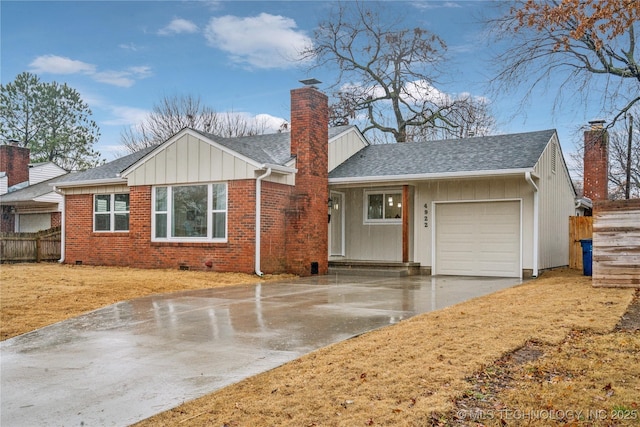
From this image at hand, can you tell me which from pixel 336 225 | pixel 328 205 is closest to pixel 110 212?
pixel 328 205

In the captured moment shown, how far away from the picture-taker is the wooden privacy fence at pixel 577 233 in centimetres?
1644

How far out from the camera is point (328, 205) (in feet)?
53.8

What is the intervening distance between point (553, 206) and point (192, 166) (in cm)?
1037

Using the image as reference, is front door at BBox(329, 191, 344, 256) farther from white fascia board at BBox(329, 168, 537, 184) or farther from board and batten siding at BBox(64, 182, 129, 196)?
board and batten siding at BBox(64, 182, 129, 196)

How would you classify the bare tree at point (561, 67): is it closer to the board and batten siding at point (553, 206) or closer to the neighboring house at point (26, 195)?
the board and batten siding at point (553, 206)

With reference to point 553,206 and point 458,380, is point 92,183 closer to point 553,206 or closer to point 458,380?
point 553,206

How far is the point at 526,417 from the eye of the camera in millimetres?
3508

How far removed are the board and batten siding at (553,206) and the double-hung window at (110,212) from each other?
12.1m

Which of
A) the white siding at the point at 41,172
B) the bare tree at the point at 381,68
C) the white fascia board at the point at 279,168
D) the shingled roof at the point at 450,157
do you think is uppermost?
the bare tree at the point at 381,68

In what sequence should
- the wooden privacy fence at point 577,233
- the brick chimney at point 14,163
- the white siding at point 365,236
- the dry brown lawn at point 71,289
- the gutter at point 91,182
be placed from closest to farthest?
the dry brown lawn at point 71,289 → the white siding at point 365,236 → the wooden privacy fence at point 577,233 → the gutter at point 91,182 → the brick chimney at point 14,163

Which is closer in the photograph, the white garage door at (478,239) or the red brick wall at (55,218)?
the white garage door at (478,239)

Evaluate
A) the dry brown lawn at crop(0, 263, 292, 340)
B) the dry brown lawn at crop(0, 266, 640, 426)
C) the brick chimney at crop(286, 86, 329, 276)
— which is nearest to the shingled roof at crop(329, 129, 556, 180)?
the brick chimney at crop(286, 86, 329, 276)

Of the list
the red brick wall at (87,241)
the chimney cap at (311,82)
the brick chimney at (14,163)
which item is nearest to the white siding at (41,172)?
the brick chimney at (14,163)

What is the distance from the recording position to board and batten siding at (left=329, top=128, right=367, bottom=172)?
16781mm
